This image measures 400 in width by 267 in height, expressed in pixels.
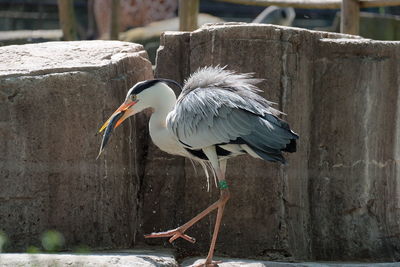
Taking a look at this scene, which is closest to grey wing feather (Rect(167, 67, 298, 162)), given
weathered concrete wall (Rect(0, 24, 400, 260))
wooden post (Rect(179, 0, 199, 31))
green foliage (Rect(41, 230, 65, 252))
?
weathered concrete wall (Rect(0, 24, 400, 260))

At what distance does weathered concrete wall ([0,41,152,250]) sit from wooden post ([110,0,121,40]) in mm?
4332

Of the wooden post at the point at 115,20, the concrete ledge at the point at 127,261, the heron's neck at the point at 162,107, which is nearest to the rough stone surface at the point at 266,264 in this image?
the concrete ledge at the point at 127,261

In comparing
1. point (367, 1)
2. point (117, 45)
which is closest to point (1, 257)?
point (117, 45)

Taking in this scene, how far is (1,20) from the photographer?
A: 47.5ft

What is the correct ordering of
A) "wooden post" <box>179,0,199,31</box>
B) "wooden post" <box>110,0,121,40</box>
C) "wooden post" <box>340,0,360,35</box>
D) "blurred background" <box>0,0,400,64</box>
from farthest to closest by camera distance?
"blurred background" <box>0,0,400,64</box>, "wooden post" <box>110,0,121,40</box>, "wooden post" <box>179,0,199,31</box>, "wooden post" <box>340,0,360,35</box>

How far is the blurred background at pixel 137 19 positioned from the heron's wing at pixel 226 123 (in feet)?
17.5

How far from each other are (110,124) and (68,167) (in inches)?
16.3

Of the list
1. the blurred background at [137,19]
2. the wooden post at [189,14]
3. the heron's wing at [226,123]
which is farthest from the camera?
the blurred background at [137,19]

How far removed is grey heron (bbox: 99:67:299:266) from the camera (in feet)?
18.3

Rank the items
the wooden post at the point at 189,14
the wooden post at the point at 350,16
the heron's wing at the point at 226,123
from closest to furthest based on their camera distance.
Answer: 1. the heron's wing at the point at 226,123
2. the wooden post at the point at 350,16
3. the wooden post at the point at 189,14

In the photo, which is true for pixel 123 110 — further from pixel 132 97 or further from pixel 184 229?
pixel 184 229

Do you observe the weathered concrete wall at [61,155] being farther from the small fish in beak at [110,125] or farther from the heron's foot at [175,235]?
the heron's foot at [175,235]

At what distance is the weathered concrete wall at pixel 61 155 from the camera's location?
594 cm

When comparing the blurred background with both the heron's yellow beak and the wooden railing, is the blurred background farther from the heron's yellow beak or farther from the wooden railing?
the heron's yellow beak
